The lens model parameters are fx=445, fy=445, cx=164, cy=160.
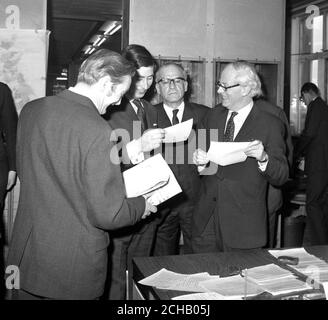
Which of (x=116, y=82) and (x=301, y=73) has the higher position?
(x=301, y=73)

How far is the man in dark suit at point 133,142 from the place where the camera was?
224cm

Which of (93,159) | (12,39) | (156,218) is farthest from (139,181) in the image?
(12,39)

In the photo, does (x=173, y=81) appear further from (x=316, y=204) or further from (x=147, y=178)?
(x=316, y=204)

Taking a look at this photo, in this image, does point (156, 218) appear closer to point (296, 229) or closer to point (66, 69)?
point (296, 229)

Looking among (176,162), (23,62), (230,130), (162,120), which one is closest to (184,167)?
(176,162)

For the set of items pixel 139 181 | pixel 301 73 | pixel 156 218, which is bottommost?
pixel 156 218

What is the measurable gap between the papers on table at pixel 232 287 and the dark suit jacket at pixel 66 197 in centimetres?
40

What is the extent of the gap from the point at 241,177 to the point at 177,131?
43 centimetres

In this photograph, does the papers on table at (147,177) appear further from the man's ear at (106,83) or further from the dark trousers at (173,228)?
the dark trousers at (173,228)

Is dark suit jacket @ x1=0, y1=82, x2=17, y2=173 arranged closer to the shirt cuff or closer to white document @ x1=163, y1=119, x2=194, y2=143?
Result: the shirt cuff

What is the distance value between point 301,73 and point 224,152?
18.0 feet

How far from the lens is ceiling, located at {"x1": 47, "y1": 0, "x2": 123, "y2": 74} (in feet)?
19.5

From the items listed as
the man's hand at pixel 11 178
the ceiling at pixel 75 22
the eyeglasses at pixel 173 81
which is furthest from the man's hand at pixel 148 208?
the ceiling at pixel 75 22
